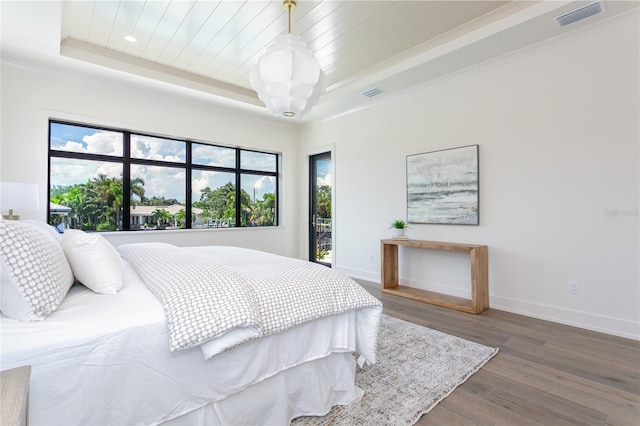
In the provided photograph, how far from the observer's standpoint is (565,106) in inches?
117

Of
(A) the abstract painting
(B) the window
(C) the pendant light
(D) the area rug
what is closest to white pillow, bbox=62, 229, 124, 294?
(D) the area rug

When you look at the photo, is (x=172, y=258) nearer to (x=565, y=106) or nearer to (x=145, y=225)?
(x=145, y=225)

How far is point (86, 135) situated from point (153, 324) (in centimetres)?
388

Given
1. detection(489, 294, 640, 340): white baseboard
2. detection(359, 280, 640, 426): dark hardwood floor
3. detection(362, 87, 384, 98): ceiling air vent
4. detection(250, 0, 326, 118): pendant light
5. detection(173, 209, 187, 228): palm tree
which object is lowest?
detection(359, 280, 640, 426): dark hardwood floor

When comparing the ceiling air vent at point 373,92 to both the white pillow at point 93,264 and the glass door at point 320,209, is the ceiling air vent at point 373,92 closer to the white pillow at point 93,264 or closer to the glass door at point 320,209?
the glass door at point 320,209

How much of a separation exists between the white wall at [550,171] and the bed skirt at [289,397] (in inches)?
97.0

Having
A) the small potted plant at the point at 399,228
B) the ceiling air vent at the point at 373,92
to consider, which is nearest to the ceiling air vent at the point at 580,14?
the ceiling air vent at the point at 373,92

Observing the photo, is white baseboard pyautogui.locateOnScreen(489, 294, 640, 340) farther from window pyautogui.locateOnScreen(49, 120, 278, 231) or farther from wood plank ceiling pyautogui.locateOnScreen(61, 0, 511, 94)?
window pyautogui.locateOnScreen(49, 120, 278, 231)

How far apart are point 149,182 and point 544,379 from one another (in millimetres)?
4832

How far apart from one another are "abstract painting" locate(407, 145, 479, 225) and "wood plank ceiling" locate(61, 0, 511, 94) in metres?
1.33

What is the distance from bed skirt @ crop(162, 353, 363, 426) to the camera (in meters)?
1.31

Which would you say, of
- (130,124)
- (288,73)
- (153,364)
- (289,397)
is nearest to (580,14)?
(288,73)

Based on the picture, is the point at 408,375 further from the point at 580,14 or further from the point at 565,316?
the point at 580,14

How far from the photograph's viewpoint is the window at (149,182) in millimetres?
3795
